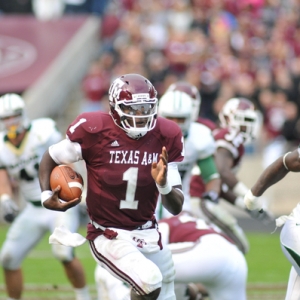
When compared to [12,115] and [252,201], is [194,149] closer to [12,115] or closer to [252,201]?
[252,201]

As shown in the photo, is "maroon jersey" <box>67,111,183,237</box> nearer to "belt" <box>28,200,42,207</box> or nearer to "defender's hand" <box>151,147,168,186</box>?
"defender's hand" <box>151,147,168,186</box>

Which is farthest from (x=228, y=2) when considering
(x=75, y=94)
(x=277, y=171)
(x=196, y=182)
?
(x=277, y=171)

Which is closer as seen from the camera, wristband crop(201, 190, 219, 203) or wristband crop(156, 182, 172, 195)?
wristband crop(156, 182, 172, 195)

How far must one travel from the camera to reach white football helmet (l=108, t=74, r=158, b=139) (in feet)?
16.2

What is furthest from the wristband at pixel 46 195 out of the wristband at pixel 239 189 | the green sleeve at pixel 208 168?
the wristband at pixel 239 189

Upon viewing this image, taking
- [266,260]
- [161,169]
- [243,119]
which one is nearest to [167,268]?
[161,169]

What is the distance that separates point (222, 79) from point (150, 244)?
8960 mm

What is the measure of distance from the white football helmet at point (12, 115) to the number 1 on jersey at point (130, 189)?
7.81 ft

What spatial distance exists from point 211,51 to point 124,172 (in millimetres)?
9689

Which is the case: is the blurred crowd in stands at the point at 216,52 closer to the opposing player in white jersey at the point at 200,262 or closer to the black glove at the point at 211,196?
the black glove at the point at 211,196

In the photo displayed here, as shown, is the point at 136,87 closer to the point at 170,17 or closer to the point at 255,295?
the point at 255,295

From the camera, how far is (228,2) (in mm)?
15406

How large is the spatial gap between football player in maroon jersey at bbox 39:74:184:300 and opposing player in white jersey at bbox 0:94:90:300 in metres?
2.03

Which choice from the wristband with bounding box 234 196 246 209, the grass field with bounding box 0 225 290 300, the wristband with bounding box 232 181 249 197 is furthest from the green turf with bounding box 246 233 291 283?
the wristband with bounding box 232 181 249 197
